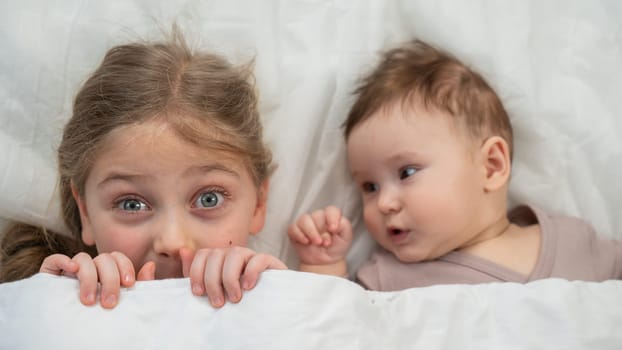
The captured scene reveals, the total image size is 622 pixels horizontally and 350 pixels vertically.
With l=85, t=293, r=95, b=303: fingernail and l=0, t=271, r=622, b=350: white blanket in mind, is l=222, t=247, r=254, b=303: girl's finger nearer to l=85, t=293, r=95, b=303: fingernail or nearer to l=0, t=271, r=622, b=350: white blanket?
l=0, t=271, r=622, b=350: white blanket

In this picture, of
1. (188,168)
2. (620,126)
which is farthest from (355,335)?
(620,126)

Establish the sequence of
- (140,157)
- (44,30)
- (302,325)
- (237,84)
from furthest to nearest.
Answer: (44,30) → (237,84) → (140,157) → (302,325)

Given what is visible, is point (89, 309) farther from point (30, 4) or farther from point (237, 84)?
point (30, 4)

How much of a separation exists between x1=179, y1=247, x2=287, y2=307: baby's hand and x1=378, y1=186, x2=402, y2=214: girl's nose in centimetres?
33

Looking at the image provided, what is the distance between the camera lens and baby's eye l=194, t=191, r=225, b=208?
101cm

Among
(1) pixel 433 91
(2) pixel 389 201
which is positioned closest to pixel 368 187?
(2) pixel 389 201

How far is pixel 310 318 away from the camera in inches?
33.7

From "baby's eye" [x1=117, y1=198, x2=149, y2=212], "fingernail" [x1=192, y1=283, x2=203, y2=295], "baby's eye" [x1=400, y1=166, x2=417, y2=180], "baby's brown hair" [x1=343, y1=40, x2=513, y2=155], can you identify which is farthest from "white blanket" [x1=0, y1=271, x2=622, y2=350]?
"baby's brown hair" [x1=343, y1=40, x2=513, y2=155]

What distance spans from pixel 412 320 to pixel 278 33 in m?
0.63

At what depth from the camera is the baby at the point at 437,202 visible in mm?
1161

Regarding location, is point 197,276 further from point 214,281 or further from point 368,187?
point 368,187

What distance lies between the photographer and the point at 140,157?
979 millimetres

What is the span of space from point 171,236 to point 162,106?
197 millimetres

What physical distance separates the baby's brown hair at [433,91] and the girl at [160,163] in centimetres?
24
